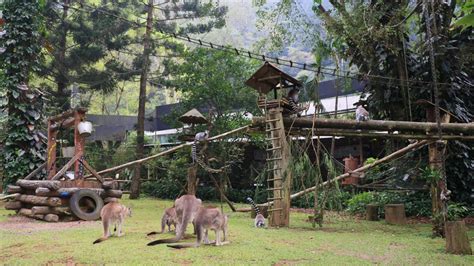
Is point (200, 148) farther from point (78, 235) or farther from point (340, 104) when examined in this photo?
point (340, 104)

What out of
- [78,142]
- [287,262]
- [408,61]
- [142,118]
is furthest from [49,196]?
[408,61]

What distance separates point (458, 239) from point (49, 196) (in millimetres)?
8085

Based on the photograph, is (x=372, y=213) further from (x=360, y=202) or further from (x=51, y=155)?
(x=51, y=155)

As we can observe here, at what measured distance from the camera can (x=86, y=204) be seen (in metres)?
10.3

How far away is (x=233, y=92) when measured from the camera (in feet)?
54.2

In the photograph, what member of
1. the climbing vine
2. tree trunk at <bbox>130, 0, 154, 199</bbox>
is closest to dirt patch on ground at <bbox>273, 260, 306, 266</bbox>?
the climbing vine

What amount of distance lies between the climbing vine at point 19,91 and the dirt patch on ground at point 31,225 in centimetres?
218

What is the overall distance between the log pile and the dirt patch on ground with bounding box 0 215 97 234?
0.88 feet

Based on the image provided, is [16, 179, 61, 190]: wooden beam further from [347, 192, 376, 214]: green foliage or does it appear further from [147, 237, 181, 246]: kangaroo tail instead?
[347, 192, 376, 214]: green foliage

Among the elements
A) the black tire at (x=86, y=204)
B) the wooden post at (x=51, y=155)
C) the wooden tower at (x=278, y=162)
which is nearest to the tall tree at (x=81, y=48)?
the wooden post at (x=51, y=155)

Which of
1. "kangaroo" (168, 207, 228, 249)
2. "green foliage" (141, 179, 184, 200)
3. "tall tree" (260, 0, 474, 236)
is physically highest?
"tall tree" (260, 0, 474, 236)

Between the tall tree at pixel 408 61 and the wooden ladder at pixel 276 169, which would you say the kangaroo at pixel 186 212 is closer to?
the wooden ladder at pixel 276 169

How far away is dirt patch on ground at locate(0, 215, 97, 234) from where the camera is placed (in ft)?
27.5

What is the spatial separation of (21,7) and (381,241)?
10833 millimetres
